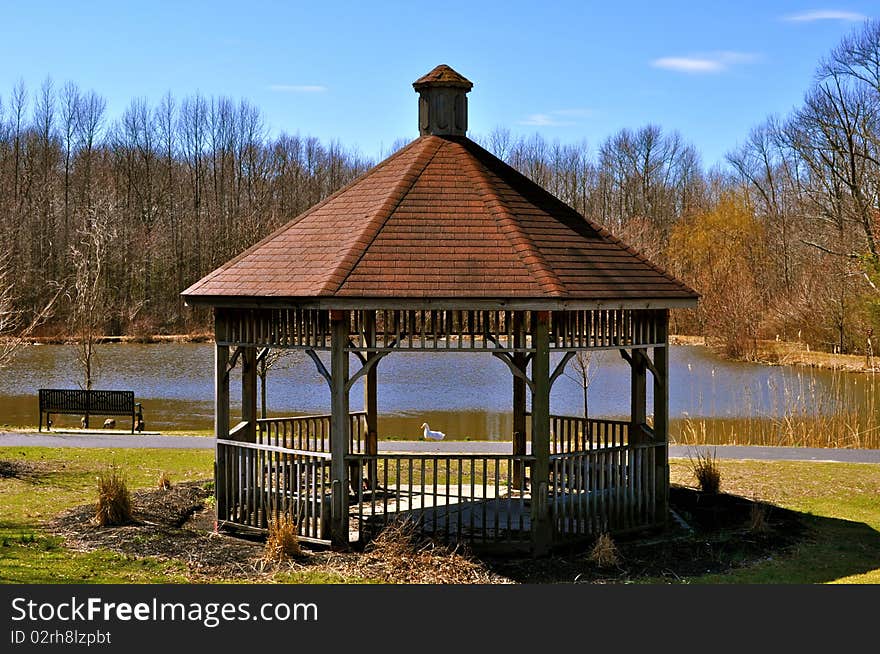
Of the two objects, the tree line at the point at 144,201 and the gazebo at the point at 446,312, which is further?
the tree line at the point at 144,201

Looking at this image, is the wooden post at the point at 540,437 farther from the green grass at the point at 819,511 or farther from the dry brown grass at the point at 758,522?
the dry brown grass at the point at 758,522

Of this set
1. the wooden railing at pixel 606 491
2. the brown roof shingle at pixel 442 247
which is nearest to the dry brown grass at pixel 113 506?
the brown roof shingle at pixel 442 247

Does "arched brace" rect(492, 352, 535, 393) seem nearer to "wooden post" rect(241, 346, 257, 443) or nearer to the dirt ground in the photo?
the dirt ground

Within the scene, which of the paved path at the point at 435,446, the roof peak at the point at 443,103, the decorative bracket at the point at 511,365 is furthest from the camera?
the paved path at the point at 435,446

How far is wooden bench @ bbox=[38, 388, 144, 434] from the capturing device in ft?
70.7

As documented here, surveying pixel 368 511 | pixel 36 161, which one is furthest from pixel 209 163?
pixel 368 511

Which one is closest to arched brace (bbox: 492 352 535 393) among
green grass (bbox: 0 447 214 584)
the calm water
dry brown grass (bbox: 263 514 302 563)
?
dry brown grass (bbox: 263 514 302 563)

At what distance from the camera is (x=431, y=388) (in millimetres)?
31156

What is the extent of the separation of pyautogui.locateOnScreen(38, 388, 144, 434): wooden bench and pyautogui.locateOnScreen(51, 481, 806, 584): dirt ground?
9.12 metres

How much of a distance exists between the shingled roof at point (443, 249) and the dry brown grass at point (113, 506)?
243cm

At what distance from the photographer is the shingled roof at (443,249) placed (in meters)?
10.5

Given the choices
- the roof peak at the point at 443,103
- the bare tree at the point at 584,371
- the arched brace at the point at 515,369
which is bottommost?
the bare tree at the point at 584,371

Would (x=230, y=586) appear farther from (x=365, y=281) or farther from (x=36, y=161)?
(x=36, y=161)

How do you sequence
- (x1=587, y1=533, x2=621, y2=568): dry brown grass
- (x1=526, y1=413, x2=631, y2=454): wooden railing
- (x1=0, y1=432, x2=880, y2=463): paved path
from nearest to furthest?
(x1=587, y1=533, x2=621, y2=568): dry brown grass, (x1=526, y1=413, x2=631, y2=454): wooden railing, (x1=0, y1=432, x2=880, y2=463): paved path
